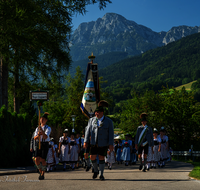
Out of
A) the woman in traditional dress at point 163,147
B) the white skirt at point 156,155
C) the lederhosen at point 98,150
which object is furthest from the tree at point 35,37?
the lederhosen at point 98,150

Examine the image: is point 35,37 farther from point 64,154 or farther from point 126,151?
point 126,151

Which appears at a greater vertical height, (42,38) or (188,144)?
(42,38)

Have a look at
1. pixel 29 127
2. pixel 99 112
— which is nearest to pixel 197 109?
pixel 29 127

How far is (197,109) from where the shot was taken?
2842 cm

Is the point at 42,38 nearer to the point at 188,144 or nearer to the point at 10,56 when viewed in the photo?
the point at 10,56

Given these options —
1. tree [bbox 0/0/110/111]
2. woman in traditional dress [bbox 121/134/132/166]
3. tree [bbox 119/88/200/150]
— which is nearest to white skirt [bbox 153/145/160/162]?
woman in traditional dress [bbox 121/134/132/166]

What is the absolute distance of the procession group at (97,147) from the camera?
26.8 ft

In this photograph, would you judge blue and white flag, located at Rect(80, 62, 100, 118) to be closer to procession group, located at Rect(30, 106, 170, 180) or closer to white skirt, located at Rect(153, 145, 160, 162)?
procession group, located at Rect(30, 106, 170, 180)

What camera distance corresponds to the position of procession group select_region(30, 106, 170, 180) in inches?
322

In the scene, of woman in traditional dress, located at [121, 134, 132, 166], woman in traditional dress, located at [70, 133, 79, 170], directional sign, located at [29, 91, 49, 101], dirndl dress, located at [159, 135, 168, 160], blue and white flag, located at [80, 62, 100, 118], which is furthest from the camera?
woman in traditional dress, located at [121, 134, 132, 166]

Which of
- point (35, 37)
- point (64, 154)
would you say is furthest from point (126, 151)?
point (35, 37)

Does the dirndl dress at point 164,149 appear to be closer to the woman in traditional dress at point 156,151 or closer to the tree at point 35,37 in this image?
the woman in traditional dress at point 156,151

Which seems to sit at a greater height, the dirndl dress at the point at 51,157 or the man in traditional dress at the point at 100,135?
the man in traditional dress at the point at 100,135

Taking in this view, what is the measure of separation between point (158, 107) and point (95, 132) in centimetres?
2251
